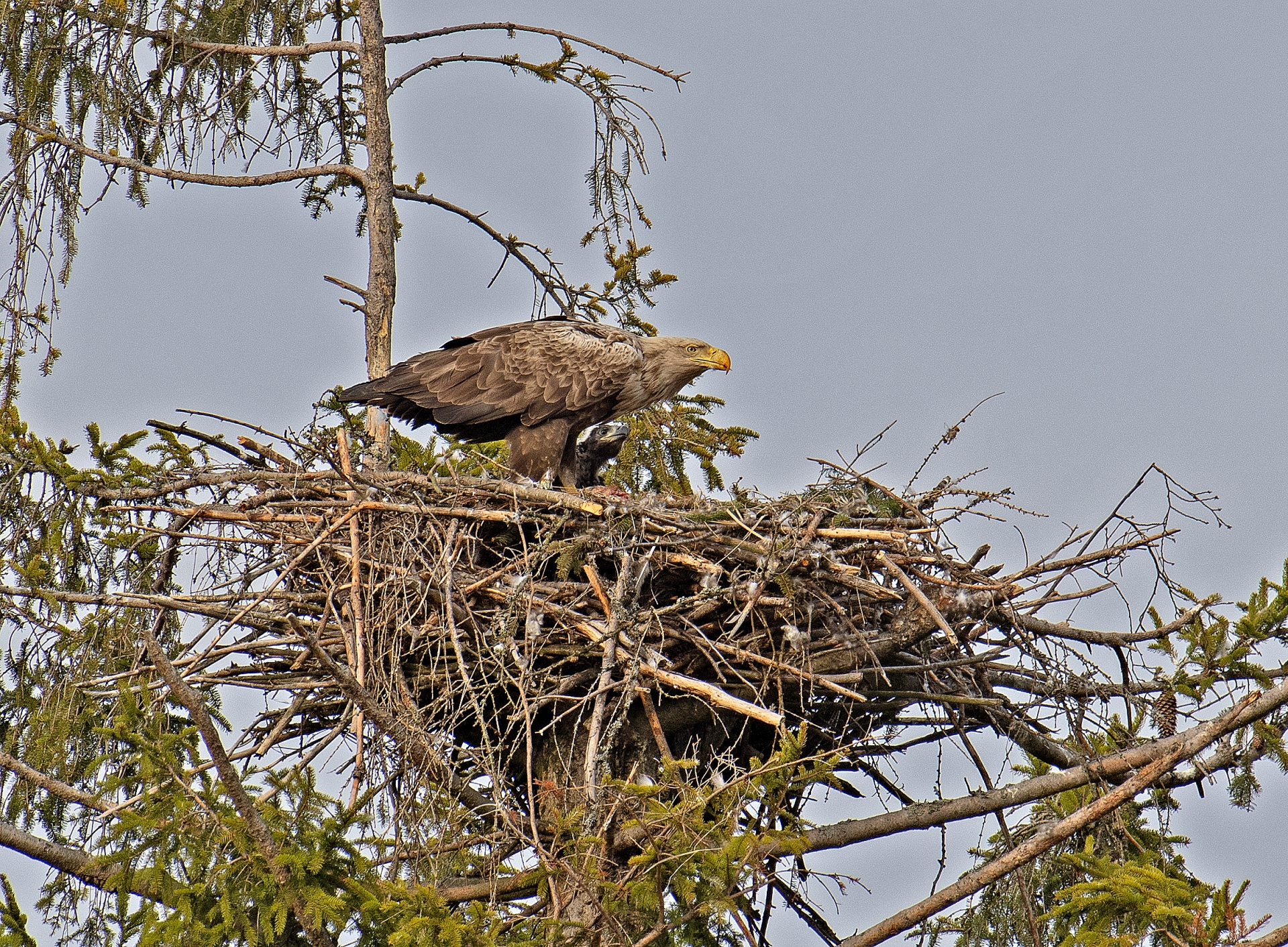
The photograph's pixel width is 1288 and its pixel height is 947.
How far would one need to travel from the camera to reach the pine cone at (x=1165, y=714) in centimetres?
643

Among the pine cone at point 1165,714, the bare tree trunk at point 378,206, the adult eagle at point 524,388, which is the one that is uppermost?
the bare tree trunk at point 378,206

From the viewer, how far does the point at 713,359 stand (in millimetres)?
9312

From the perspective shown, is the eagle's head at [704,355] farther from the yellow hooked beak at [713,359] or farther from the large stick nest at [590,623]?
the large stick nest at [590,623]

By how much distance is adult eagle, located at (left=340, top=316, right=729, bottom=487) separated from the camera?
27.8 ft

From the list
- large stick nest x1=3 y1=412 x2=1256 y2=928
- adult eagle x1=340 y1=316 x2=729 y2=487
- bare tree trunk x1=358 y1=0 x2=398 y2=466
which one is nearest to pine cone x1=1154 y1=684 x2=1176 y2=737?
large stick nest x1=3 y1=412 x2=1256 y2=928

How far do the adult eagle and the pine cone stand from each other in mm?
3669

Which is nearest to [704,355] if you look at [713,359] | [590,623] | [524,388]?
[713,359]

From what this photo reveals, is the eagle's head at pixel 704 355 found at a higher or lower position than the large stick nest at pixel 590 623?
higher

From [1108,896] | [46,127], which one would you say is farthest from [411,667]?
[46,127]

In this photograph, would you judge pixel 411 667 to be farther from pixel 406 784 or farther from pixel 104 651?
pixel 104 651

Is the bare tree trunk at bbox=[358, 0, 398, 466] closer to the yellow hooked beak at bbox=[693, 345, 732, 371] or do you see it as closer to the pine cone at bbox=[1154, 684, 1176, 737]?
the yellow hooked beak at bbox=[693, 345, 732, 371]

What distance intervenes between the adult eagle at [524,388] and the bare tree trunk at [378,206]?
9.3 inches

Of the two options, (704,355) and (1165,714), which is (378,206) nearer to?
(704,355)

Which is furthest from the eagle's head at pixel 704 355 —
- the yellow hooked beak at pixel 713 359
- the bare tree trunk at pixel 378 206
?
the bare tree trunk at pixel 378 206
